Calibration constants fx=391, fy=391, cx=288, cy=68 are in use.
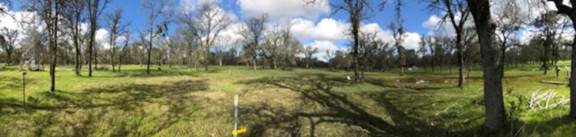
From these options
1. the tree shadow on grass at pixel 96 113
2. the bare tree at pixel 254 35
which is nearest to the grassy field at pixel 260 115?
the tree shadow on grass at pixel 96 113

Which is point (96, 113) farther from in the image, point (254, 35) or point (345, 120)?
point (254, 35)

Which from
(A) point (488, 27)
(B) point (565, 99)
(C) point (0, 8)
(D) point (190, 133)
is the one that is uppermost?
(C) point (0, 8)

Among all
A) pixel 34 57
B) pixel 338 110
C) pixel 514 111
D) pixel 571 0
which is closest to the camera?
pixel 571 0

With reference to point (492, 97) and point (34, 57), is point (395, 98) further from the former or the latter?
point (34, 57)

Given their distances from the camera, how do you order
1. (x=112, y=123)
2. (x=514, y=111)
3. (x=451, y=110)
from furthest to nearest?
(x=451, y=110), (x=112, y=123), (x=514, y=111)

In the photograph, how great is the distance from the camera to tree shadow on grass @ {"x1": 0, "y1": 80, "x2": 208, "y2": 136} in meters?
11.5

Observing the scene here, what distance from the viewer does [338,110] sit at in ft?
47.0

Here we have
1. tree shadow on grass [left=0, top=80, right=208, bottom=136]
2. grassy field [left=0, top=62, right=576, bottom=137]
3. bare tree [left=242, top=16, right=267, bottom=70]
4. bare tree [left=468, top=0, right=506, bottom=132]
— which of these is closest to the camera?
bare tree [left=468, top=0, right=506, bottom=132]

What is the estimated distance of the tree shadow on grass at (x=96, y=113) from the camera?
37.6 ft

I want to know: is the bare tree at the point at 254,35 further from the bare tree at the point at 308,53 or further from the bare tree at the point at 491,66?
the bare tree at the point at 491,66

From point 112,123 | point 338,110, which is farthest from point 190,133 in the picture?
point 338,110

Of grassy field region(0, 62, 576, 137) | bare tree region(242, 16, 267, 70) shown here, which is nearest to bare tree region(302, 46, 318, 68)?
bare tree region(242, 16, 267, 70)

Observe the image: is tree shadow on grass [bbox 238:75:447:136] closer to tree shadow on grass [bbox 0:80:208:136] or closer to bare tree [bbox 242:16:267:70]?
tree shadow on grass [bbox 0:80:208:136]

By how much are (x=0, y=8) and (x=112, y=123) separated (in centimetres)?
456
